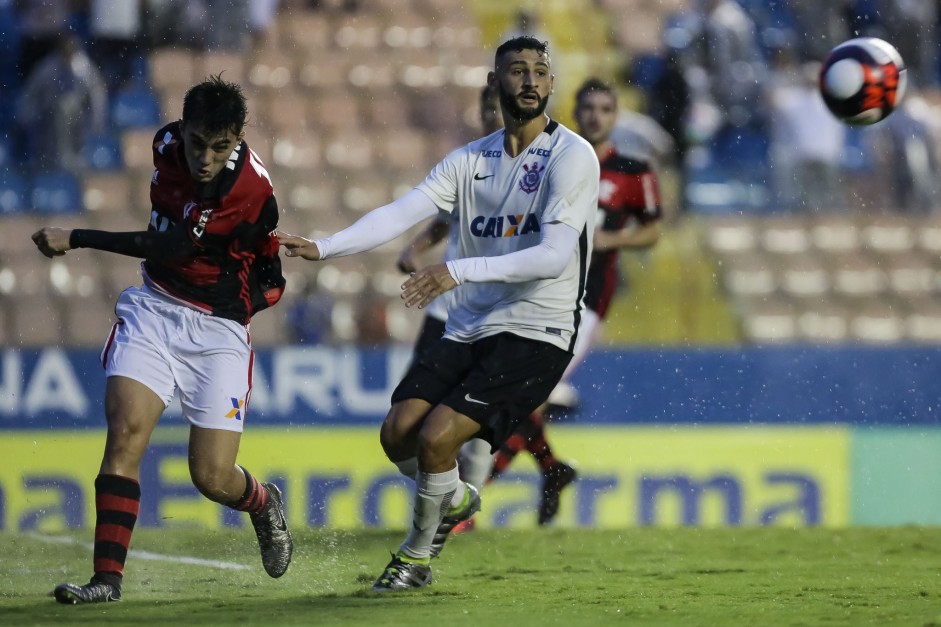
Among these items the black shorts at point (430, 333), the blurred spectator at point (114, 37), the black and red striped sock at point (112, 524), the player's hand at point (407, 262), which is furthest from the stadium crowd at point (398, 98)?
the black and red striped sock at point (112, 524)

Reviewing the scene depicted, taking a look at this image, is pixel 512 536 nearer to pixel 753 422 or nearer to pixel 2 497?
pixel 753 422

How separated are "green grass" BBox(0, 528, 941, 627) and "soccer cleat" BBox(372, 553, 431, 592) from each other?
0.22 feet

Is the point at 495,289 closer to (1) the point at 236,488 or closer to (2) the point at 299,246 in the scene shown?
(2) the point at 299,246

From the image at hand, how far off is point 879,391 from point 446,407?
5244 mm

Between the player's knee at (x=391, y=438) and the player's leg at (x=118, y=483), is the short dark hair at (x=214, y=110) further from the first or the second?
the player's knee at (x=391, y=438)

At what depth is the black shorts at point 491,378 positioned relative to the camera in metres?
5.94

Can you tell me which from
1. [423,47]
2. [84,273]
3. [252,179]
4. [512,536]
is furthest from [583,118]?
Answer: [423,47]

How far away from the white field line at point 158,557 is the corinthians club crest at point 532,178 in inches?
94.8

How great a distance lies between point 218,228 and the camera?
584 cm

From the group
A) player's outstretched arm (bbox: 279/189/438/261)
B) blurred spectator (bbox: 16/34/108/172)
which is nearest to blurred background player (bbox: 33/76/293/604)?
player's outstretched arm (bbox: 279/189/438/261)

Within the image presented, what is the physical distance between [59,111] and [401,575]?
7.72m

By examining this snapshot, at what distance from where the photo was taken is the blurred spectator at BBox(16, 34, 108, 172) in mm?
12609

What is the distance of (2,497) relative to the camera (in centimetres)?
940

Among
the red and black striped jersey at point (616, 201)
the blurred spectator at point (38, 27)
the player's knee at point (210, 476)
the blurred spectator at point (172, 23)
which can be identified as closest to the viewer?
the player's knee at point (210, 476)
